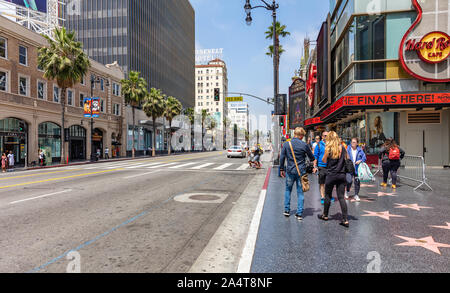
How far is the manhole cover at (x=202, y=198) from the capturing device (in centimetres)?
807

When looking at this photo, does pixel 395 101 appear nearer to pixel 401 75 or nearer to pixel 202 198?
pixel 401 75

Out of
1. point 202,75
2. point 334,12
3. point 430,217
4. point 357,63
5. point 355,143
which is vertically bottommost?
point 430,217

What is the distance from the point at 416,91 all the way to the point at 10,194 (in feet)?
73.0

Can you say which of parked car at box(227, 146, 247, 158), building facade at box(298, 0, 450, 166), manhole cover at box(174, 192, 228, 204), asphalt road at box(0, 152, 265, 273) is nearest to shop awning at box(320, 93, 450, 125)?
building facade at box(298, 0, 450, 166)

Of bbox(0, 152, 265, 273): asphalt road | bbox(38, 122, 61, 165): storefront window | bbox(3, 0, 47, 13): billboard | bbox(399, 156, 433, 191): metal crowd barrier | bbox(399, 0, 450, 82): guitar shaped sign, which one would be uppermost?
bbox(3, 0, 47, 13): billboard

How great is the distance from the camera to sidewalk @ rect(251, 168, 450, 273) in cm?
370

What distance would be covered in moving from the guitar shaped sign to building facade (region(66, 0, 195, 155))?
41.8 m

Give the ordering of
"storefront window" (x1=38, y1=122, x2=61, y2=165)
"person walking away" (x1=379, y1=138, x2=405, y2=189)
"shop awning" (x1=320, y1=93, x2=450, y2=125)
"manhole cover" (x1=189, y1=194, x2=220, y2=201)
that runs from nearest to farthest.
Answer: "manhole cover" (x1=189, y1=194, x2=220, y2=201), "person walking away" (x1=379, y1=138, x2=405, y2=189), "shop awning" (x1=320, y1=93, x2=450, y2=125), "storefront window" (x1=38, y1=122, x2=61, y2=165)

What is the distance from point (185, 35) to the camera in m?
88.2

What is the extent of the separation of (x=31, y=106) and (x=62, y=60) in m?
5.66

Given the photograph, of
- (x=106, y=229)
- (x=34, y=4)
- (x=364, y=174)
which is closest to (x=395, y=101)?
(x=364, y=174)

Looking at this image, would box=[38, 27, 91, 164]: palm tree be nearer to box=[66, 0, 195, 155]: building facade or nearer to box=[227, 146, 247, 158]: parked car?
box=[227, 146, 247, 158]: parked car
